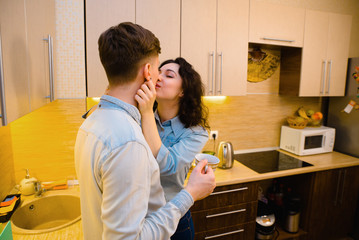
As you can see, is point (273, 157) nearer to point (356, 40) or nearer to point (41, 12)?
point (356, 40)

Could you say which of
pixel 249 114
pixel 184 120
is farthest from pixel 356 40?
pixel 184 120

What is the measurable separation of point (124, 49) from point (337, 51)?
8.59ft

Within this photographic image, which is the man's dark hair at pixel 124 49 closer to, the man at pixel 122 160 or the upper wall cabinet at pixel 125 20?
the man at pixel 122 160

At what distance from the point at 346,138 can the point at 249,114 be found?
1.15 m

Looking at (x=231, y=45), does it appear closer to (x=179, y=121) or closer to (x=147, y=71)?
(x=179, y=121)

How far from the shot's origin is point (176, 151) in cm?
118

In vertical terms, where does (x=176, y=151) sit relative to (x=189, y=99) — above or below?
below

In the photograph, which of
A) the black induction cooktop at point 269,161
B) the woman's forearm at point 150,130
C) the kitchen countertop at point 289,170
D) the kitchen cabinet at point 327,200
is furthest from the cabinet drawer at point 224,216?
the woman's forearm at point 150,130

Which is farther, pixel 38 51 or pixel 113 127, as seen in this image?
pixel 38 51

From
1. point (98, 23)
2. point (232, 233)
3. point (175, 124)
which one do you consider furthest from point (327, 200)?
point (98, 23)

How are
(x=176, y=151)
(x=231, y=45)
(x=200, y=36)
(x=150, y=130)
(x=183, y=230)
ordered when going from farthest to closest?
(x=231, y=45)
(x=200, y=36)
(x=183, y=230)
(x=176, y=151)
(x=150, y=130)

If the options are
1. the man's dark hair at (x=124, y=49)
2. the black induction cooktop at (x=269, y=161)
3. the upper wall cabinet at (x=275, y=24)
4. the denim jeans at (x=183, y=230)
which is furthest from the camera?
the black induction cooktop at (x=269, y=161)

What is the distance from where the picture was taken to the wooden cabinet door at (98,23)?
167 cm

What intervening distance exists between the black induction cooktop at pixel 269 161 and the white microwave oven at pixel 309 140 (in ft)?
0.45
